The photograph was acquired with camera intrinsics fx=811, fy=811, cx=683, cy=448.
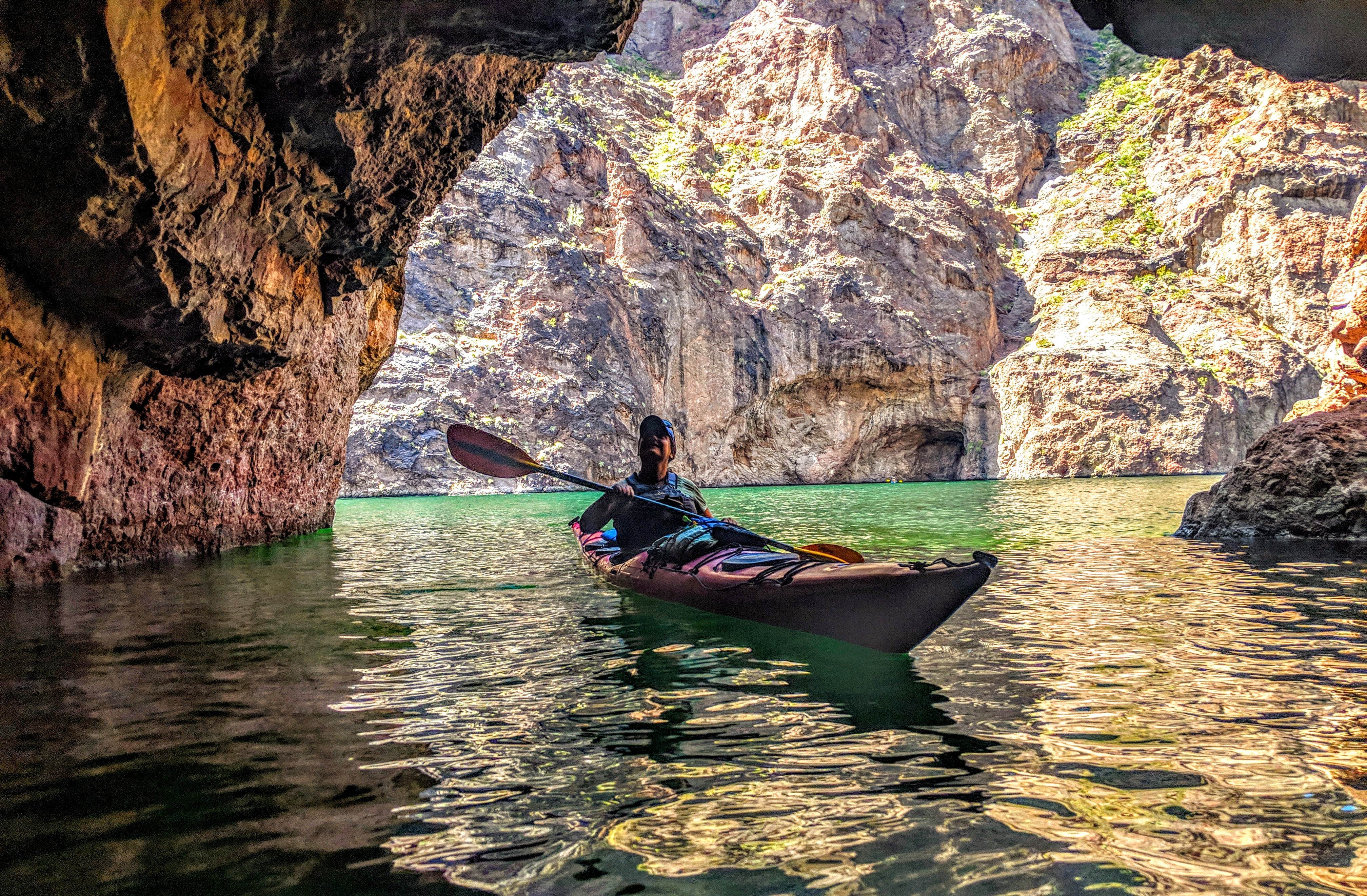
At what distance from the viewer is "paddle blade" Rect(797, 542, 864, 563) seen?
5.57 meters

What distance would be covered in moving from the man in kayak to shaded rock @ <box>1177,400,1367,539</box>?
6799 millimetres

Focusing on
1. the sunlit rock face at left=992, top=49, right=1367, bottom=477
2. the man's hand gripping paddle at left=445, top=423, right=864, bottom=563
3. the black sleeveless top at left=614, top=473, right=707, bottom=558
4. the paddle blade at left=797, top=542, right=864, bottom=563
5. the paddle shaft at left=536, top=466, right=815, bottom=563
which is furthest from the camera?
the sunlit rock face at left=992, top=49, right=1367, bottom=477

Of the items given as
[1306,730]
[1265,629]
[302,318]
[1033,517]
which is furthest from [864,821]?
[1033,517]

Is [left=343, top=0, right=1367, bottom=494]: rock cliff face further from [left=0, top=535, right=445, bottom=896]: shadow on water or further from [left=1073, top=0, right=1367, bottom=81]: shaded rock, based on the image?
[left=1073, top=0, right=1367, bottom=81]: shaded rock

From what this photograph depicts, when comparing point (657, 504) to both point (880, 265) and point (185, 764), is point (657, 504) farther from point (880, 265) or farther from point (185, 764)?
point (880, 265)

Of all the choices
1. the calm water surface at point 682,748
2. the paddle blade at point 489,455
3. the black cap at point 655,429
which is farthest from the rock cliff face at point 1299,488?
the paddle blade at point 489,455

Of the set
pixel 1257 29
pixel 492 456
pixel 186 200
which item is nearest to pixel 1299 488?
pixel 1257 29

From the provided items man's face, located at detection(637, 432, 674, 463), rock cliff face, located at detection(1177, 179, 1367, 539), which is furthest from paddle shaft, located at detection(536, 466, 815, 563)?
rock cliff face, located at detection(1177, 179, 1367, 539)

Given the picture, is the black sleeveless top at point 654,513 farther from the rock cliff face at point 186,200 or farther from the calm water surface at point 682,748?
the rock cliff face at point 186,200

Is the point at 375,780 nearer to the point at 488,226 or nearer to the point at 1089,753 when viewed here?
the point at 1089,753

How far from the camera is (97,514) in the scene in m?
8.95

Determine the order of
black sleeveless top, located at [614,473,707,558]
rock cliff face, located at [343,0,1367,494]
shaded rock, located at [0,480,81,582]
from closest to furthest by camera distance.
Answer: shaded rock, located at [0,480,81,582]
black sleeveless top, located at [614,473,707,558]
rock cliff face, located at [343,0,1367,494]

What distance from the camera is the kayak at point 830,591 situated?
439 centimetres

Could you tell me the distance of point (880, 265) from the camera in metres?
46.7
